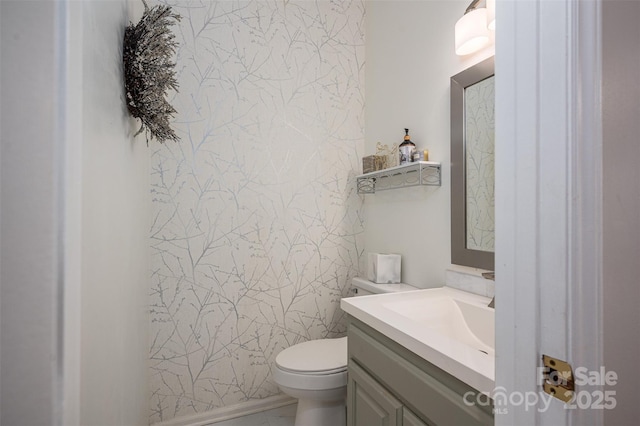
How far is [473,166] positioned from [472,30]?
1.80 feet

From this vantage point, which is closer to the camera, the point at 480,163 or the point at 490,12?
the point at 490,12

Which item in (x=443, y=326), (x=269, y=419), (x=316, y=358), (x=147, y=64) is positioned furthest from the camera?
(x=269, y=419)

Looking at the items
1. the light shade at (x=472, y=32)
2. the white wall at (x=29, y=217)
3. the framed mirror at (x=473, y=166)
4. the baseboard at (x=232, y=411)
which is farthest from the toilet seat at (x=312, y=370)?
the light shade at (x=472, y=32)

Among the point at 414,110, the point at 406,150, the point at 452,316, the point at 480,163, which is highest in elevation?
the point at 414,110

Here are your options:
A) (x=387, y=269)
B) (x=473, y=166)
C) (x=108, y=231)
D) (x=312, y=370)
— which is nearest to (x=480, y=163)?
(x=473, y=166)

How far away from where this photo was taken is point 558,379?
18.8 inches

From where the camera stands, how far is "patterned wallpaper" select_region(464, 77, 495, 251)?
1.27m

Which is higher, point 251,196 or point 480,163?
point 480,163

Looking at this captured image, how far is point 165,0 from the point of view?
1699mm

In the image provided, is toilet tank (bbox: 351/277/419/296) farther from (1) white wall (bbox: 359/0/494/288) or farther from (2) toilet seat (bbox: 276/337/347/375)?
(2) toilet seat (bbox: 276/337/347/375)

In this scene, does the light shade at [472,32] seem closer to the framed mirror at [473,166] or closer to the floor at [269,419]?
the framed mirror at [473,166]

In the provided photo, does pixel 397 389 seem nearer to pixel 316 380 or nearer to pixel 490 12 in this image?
pixel 316 380

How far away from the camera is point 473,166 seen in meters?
1.34
